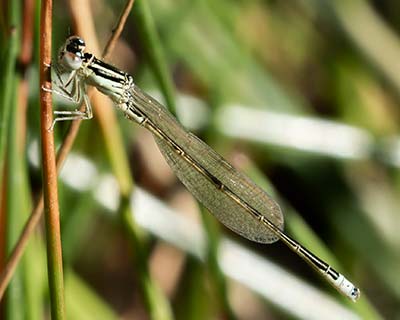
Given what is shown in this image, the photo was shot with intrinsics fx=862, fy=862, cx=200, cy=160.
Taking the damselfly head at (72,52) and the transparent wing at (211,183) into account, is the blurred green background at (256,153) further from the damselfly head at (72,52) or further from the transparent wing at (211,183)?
the damselfly head at (72,52)

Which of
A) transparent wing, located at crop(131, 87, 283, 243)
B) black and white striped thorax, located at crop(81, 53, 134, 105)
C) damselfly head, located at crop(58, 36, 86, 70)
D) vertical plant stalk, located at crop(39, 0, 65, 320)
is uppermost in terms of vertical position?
transparent wing, located at crop(131, 87, 283, 243)

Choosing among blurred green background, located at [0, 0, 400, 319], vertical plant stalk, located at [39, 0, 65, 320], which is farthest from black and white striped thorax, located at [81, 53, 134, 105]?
vertical plant stalk, located at [39, 0, 65, 320]

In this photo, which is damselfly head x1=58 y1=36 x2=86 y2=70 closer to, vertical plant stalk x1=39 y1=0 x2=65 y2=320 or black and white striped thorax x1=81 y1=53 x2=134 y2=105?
black and white striped thorax x1=81 y1=53 x2=134 y2=105

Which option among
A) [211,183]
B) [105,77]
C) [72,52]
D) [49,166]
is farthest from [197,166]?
[49,166]

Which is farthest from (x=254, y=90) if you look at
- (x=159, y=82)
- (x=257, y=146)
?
(x=159, y=82)

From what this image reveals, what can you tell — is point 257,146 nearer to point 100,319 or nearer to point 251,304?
point 251,304

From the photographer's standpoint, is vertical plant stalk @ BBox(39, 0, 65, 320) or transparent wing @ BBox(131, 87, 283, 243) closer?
vertical plant stalk @ BBox(39, 0, 65, 320)

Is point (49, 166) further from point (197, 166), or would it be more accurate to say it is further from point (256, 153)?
point (256, 153)

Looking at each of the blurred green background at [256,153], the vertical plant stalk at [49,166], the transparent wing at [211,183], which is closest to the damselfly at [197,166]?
the transparent wing at [211,183]
